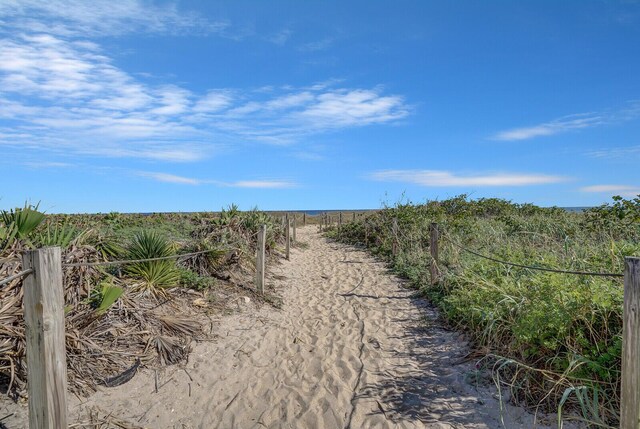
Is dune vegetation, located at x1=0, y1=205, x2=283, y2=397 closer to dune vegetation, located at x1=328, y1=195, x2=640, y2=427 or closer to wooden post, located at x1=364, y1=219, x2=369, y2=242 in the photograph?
dune vegetation, located at x1=328, y1=195, x2=640, y2=427

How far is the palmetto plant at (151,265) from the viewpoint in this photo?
276 inches

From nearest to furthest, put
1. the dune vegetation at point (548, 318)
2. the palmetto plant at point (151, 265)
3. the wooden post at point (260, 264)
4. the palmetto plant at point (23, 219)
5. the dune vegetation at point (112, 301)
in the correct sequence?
the dune vegetation at point (548, 318)
the dune vegetation at point (112, 301)
the palmetto plant at point (23, 219)
the palmetto plant at point (151, 265)
the wooden post at point (260, 264)

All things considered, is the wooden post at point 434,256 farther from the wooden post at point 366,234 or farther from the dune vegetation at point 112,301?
the wooden post at point 366,234

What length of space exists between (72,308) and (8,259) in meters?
0.89

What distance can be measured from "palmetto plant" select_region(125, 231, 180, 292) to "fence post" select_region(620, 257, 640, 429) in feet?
20.1

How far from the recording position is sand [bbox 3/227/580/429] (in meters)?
4.43

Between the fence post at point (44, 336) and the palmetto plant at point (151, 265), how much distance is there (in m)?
3.53

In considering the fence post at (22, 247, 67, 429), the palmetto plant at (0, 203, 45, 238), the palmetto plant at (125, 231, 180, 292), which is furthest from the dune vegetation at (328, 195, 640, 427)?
the palmetto plant at (0, 203, 45, 238)

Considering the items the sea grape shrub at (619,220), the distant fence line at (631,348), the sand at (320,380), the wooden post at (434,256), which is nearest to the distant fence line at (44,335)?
the sand at (320,380)

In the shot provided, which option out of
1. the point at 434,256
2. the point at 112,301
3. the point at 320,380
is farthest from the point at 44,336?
the point at 434,256

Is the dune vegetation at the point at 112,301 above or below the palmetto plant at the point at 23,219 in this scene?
below

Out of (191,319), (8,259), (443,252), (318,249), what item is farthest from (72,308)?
(318,249)

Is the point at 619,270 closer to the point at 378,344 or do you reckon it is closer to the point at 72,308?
the point at 378,344

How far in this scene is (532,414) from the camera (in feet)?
13.9
